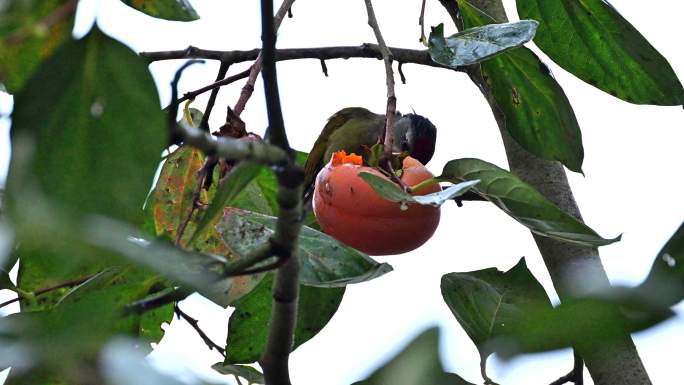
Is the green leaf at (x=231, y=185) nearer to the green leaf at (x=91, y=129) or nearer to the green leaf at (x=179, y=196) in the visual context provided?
the green leaf at (x=91, y=129)

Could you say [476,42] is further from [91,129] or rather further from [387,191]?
[91,129]

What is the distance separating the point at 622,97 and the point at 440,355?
0.79 meters

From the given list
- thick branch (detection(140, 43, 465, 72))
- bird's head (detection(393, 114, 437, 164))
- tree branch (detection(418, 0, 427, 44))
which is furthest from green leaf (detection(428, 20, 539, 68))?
bird's head (detection(393, 114, 437, 164))

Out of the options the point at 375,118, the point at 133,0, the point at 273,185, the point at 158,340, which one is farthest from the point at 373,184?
the point at 375,118

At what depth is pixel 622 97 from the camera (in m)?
0.92

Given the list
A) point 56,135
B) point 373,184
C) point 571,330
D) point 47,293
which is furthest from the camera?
point 47,293

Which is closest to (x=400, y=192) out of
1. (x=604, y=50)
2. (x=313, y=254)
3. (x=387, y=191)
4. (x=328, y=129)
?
(x=387, y=191)

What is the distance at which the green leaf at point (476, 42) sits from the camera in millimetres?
712

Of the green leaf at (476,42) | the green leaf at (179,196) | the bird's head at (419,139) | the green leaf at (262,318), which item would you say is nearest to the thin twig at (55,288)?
the green leaf at (179,196)

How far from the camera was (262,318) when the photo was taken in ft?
2.98

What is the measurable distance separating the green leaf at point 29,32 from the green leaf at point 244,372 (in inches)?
15.1

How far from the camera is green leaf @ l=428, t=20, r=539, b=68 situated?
712 millimetres

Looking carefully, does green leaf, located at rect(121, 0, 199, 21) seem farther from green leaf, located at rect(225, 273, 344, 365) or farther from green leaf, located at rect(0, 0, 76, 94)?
green leaf, located at rect(225, 273, 344, 365)

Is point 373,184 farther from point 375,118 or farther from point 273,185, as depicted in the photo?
point 375,118
